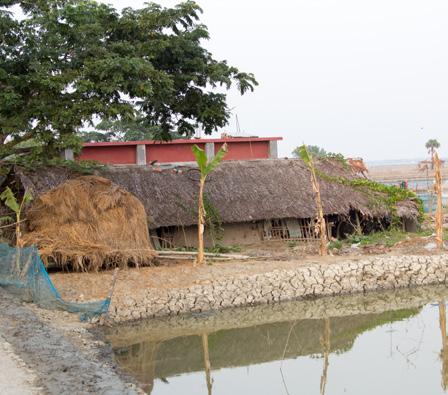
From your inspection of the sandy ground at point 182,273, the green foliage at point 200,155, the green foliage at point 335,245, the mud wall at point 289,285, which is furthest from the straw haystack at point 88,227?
the green foliage at point 335,245

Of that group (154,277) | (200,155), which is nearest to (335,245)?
(200,155)

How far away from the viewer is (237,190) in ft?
66.2

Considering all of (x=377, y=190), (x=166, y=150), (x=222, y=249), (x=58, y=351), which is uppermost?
(x=166, y=150)

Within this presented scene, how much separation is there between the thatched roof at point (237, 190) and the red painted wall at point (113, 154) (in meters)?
3.82

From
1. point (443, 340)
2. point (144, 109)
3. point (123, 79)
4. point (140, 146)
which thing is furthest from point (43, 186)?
point (443, 340)

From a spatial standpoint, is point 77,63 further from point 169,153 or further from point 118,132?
point 118,132

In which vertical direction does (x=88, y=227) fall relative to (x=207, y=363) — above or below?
above

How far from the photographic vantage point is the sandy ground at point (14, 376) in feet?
25.1

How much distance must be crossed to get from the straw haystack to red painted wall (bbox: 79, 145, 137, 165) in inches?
262

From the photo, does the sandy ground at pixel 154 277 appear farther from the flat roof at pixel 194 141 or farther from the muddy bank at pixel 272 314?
the flat roof at pixel 194 141

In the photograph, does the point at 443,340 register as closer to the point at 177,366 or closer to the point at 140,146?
the point at 177,366

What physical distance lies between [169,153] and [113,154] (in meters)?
2.04

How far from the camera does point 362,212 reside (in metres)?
20.3

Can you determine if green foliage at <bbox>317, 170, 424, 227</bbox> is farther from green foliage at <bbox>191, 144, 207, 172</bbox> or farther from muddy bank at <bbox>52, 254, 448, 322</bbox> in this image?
green foliage at <bbox>191, 144, 207, 172</bbox>
